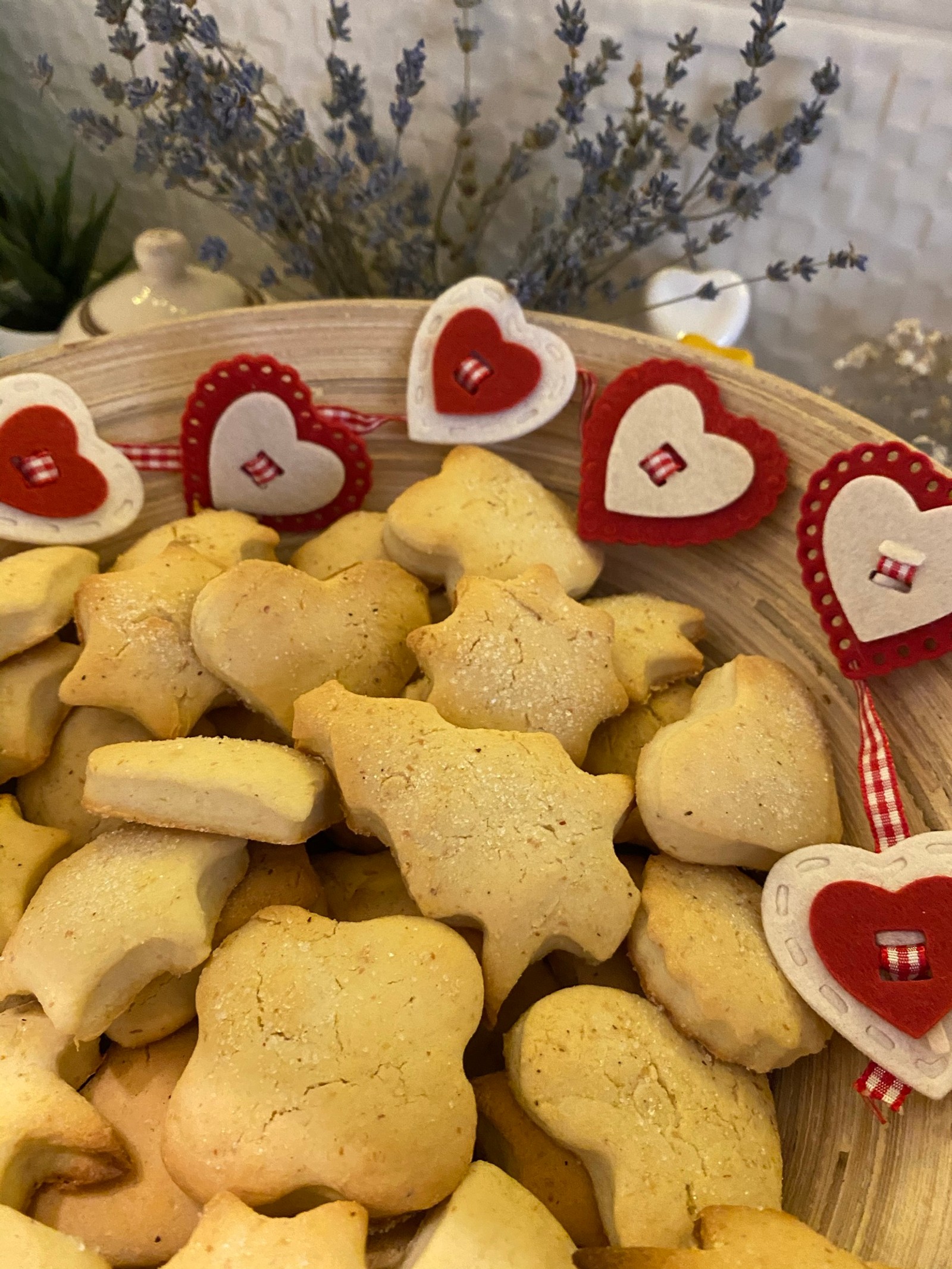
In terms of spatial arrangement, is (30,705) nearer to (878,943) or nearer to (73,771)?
(73,771)

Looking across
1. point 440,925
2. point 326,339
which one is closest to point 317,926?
point 440,925

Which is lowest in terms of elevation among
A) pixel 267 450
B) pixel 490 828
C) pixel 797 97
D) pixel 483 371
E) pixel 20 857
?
pixel 20 857

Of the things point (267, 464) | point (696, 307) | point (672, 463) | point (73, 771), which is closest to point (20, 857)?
point (73, 771)

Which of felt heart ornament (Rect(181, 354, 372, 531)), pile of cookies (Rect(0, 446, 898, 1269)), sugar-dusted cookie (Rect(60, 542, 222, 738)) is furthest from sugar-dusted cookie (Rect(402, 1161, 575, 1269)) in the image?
felt heart ornament (Rect(181, 354, 372, 531))

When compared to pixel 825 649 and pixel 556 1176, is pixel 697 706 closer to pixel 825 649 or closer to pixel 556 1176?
pixel 825 649

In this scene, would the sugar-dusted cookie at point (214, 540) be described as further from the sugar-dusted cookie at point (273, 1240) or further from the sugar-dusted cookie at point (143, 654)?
the sugar-dusted cookie at point (273, 1240)

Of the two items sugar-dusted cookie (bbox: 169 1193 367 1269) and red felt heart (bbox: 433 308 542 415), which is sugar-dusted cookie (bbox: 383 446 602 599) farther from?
sugar-dusted cookie (bbox: 169 1193 367 1269)
